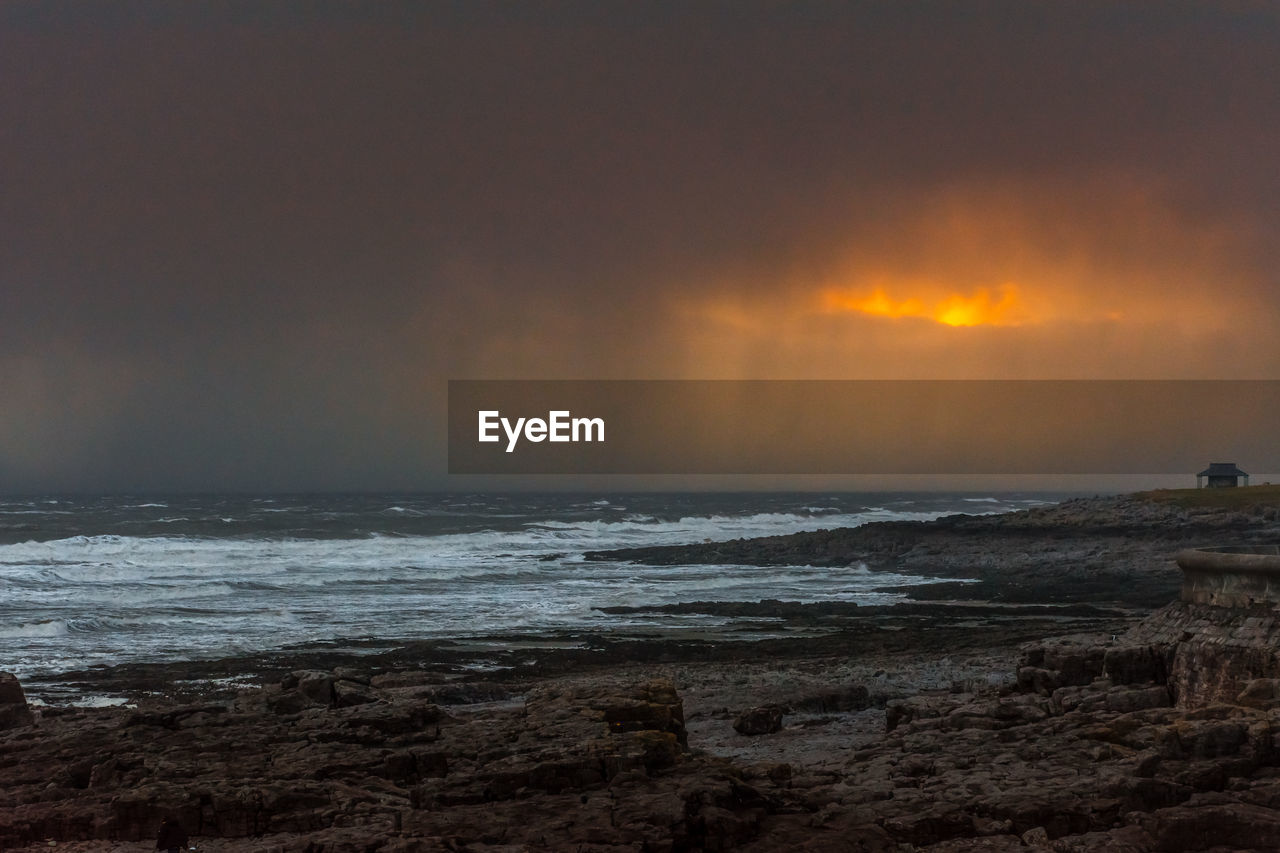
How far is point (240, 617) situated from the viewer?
3322cm

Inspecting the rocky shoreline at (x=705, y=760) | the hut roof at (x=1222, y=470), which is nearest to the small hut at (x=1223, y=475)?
the hut roof at (x=1222, y=470)

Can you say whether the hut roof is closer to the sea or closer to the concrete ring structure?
the sea

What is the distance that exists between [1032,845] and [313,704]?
29.8ft

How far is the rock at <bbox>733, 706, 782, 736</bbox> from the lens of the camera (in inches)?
617

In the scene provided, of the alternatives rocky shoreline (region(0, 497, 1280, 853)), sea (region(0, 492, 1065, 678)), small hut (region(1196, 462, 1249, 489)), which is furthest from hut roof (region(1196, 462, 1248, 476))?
rocky shoreline (region(0, 497, 1280, 853))

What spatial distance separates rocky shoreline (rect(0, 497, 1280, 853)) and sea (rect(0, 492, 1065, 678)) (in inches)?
373

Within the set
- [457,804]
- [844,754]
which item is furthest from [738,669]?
[457,804]

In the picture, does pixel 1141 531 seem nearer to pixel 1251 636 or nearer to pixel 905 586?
pixel 905 586

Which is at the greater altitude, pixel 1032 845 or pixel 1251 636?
pixel 1251 636

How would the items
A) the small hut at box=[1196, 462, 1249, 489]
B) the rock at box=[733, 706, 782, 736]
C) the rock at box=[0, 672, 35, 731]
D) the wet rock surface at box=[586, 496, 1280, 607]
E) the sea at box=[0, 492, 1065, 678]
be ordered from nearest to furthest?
the rock at box=[0, 672, 35, 731] < the rock at box=[733, 706, 782, 736] < the sea at box=[0, 492, 1065, 678] < the wet rock surface at box=[586, 496, 1280, 607] < the small hut at box=[1196, 462, 1249, 489]

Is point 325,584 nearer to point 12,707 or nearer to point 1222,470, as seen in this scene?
point 12,707

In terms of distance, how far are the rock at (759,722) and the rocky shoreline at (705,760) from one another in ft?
0.09

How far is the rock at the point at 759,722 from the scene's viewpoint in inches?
617

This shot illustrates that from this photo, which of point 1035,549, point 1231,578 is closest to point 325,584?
point 1035,549
